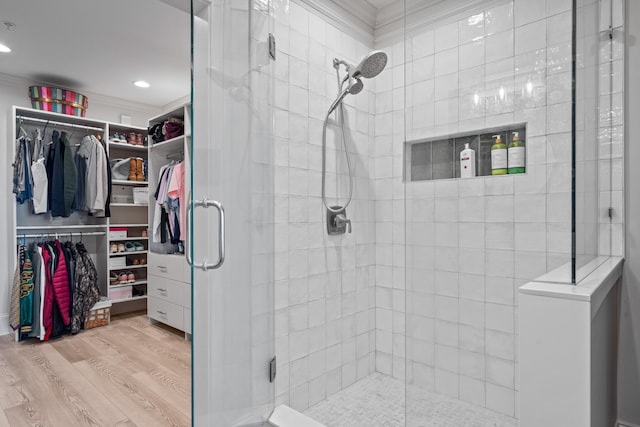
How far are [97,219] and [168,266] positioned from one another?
4.24ft

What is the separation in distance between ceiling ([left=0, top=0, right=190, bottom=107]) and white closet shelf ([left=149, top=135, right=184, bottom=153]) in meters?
0.76

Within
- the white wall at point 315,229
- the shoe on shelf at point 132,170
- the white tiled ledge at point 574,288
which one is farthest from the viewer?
the shoe on shelf at point 132,170

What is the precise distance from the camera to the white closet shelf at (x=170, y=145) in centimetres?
339

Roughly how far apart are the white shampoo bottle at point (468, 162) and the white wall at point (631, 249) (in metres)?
0.88

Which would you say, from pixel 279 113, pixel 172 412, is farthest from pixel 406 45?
pixel 172 412

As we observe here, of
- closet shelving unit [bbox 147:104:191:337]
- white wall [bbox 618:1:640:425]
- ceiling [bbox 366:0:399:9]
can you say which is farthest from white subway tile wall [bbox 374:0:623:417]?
closet shelving unit [bbox 147:104:191:337]

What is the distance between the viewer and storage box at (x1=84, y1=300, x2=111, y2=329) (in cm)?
Answer: 358

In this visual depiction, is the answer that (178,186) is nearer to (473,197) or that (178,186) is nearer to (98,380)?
(98,380)

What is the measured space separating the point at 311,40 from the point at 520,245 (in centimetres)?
152

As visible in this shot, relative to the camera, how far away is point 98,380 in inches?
95.1

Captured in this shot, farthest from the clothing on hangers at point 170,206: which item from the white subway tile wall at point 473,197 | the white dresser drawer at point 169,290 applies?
the white subway tile wall at point 473,197

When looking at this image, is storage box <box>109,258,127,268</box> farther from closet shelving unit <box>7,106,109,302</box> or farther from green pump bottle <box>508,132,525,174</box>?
green pump bottle <box>508,132,525,174</box>

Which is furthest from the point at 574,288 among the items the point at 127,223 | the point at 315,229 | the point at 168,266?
the point at 127,223

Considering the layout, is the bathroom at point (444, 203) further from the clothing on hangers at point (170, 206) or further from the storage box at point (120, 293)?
the storage box at point (120, 293)
